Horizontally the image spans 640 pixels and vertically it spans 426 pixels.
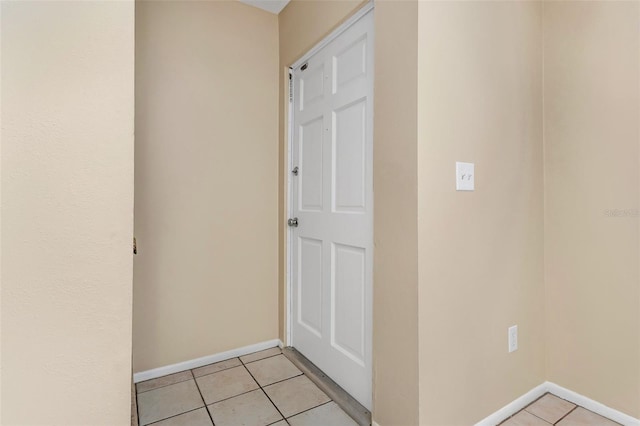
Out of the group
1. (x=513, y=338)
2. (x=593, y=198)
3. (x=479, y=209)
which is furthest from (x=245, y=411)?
(x=593, y=198)

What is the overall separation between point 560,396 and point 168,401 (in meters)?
2.00

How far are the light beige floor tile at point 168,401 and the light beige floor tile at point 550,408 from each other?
1.64m

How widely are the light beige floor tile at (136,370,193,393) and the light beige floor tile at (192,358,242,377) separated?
47 mm

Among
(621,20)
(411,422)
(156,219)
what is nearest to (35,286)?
(156,219)

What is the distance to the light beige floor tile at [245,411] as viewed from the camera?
1505 mm

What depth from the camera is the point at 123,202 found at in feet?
3.12

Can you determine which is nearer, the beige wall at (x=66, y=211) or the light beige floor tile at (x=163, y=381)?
the beige wall at (x=66, y=211)

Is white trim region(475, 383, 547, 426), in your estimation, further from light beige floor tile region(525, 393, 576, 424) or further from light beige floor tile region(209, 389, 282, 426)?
light beige floor tile region(209, 389, 282, 426)

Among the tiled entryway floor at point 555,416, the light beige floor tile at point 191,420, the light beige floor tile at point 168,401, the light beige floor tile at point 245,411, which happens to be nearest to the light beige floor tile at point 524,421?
the tiled entryway floor at point 555,416

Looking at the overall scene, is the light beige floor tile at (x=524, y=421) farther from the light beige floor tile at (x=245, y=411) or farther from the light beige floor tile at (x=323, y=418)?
the light beige floor tile at (x=245, y=411)

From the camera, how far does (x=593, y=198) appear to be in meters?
1.55

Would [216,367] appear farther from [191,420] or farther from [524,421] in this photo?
[524,421]

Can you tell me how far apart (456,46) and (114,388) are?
172 cm

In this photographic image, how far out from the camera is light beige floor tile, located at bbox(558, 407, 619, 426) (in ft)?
4.80
